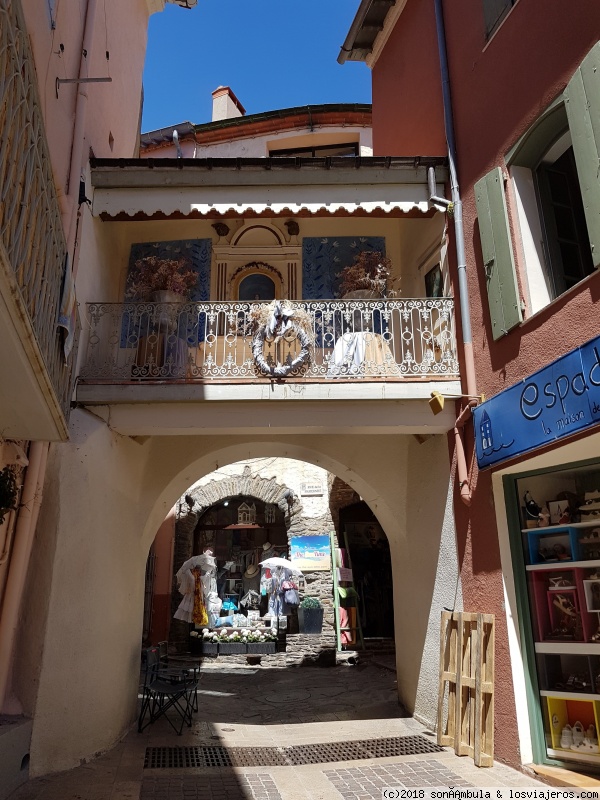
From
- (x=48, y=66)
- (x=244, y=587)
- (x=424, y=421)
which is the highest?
(x=48, y=66)

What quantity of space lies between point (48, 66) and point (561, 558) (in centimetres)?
727

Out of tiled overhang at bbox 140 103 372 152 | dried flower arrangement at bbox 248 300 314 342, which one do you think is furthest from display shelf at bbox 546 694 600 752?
tiled overhang at bbox 140 103 372 152

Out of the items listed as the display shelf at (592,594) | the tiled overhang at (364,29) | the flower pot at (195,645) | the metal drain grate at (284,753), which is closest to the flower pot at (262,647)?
the flower pot at (195,645)

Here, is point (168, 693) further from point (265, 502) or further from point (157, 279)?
point (265, 502)

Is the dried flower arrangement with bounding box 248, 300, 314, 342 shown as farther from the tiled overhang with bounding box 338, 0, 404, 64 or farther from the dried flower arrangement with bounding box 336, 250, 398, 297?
the tiled overhang with bounding box 338, 0, 404, 64

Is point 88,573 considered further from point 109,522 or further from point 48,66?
point 48,66

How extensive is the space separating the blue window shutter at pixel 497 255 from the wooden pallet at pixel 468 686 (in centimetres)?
301

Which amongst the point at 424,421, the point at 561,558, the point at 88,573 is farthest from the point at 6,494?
the point at 561,558

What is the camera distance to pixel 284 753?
634 cm

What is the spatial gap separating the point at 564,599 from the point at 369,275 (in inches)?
192

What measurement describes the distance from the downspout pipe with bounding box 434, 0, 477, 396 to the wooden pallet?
249cm

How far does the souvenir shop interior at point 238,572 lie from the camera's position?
44.9ft

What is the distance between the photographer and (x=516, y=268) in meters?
6.08

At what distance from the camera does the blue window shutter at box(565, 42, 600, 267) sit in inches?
195
